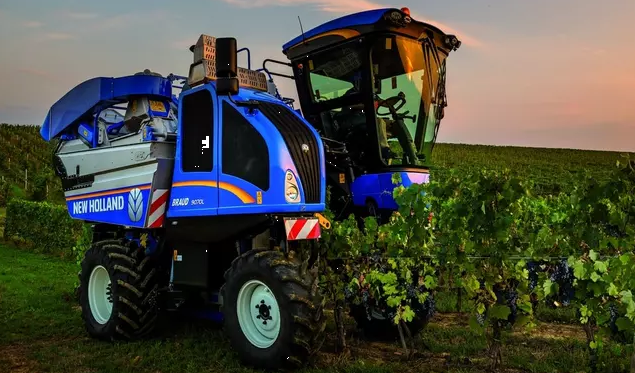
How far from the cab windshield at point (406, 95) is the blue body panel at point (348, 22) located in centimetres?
29

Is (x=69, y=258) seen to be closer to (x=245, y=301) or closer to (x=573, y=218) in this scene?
(x=245, y=301)

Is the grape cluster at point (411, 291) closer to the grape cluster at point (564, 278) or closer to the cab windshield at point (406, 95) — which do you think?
the grape cluster at point (564, 278)

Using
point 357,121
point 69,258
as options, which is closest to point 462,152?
point 69,258

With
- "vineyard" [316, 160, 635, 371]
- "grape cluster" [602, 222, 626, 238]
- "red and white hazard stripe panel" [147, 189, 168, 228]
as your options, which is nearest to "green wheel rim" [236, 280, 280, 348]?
"vineyard" [316, 160, 635, 371]

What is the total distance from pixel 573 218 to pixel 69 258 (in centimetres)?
1458

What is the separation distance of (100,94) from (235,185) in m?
3.13

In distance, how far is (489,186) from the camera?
4.75 metres

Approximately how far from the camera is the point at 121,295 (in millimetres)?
6668

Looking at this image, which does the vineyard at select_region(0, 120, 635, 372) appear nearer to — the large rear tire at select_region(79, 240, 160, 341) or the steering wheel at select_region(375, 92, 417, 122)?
the large rear tire at select_region(79, 240, 160, 341)

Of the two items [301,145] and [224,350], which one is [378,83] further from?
[224,350]

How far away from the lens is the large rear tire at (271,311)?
4992mm

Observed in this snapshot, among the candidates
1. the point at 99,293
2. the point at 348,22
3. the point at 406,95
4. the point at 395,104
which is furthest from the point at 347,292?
the point at 348,22

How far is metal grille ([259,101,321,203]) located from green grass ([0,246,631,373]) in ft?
5.30

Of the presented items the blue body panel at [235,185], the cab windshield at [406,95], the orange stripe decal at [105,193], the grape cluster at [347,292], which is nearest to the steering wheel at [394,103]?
the cab windshield at [406,95]
